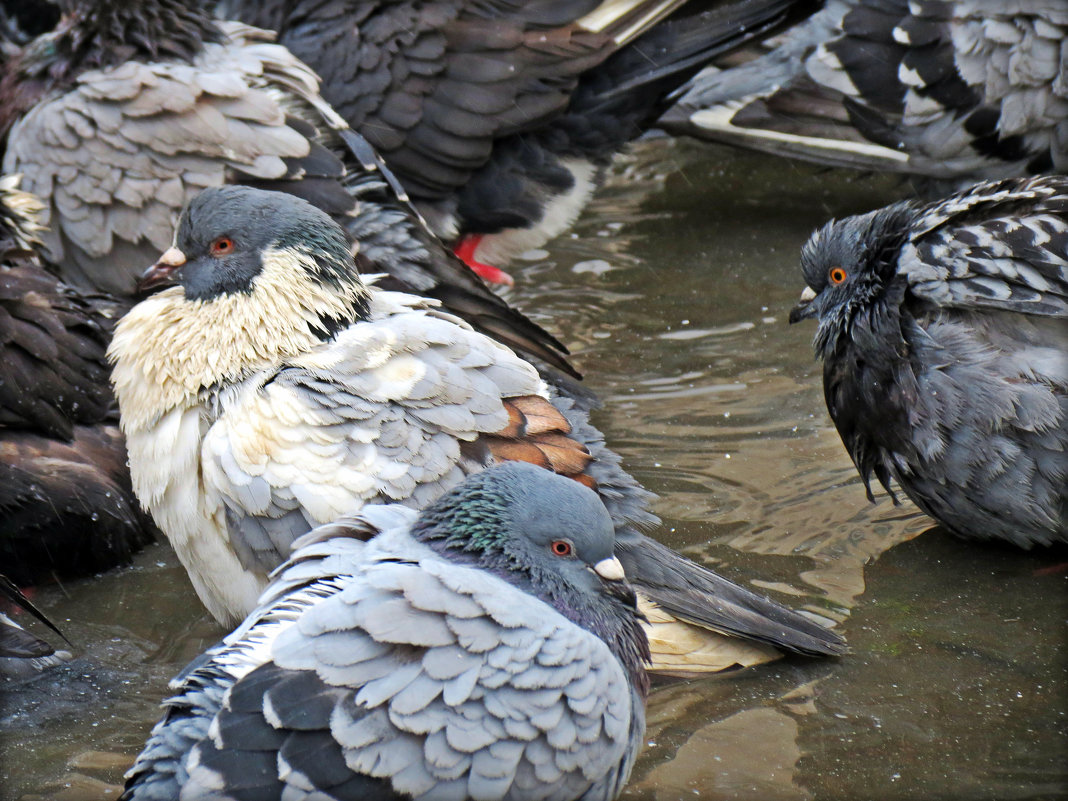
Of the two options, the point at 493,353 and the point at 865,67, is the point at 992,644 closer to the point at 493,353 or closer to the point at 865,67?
the point at 493,353

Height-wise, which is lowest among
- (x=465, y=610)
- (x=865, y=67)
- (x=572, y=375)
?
(x=572, y=375)

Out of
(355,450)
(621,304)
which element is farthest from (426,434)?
(621,304)

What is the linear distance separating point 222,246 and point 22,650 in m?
1.35

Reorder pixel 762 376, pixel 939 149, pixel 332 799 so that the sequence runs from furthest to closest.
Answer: pixel 939 149 < pixel 762 376 < pixel 332 799

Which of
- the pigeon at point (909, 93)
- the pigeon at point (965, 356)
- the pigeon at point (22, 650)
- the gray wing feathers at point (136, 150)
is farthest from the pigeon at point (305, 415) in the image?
the pigeon at point (909, 93)

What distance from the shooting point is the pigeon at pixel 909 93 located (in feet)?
20.1

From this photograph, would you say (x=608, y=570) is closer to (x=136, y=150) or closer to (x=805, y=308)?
(x=805, y=308)

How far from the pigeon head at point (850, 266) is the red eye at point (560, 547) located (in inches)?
68.2

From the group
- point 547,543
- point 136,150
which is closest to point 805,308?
point 547,543

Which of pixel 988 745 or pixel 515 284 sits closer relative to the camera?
pixel 988 745

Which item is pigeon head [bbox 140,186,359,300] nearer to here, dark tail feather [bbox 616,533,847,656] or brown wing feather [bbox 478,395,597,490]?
brown wing feather [bbox 478,395,597,490]

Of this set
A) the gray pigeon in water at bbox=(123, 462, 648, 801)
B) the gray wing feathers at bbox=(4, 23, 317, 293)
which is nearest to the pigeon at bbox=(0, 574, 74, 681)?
the gray pigeon in water at bbox=(123, 462, 648, 801)

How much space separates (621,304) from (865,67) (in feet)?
5.72

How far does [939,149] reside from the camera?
6488 mm
